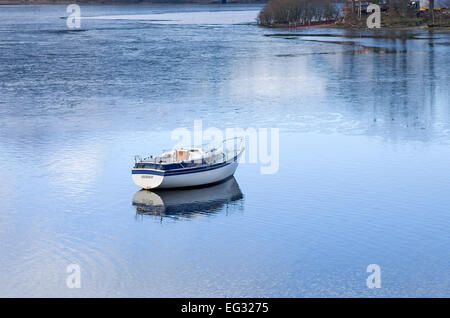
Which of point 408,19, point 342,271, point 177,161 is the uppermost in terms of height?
point 408,19

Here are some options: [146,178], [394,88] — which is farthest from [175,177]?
[394,88]

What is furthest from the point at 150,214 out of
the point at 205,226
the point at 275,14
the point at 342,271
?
the point at 275,14

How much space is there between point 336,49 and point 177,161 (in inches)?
2920

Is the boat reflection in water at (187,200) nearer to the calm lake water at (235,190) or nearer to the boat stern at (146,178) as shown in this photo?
the calm lake water at (235,190)

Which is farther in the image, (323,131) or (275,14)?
(275,14)

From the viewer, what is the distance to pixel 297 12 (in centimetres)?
17950

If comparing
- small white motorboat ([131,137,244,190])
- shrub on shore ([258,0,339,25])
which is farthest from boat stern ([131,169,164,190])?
shrub on shore ([258,0,339,25])

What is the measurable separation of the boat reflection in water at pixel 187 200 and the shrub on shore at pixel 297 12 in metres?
138

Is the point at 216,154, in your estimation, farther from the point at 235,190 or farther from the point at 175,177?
the point at 175,177

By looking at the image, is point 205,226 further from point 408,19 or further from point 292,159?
point 408,19

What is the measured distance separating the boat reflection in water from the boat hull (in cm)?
39

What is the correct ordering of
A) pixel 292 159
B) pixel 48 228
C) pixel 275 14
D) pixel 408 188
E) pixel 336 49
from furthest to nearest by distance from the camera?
pixel 275 14 → pixel 336 49 → pixel 292 159 → pixel 408 188 → pixel 48 228

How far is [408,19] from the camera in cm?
16188

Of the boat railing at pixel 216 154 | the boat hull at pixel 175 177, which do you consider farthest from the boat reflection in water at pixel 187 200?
the boat railing at pixel 216 154
